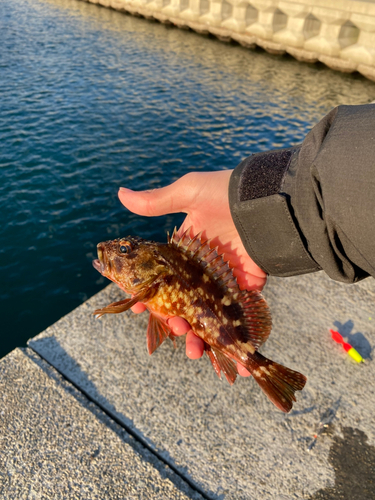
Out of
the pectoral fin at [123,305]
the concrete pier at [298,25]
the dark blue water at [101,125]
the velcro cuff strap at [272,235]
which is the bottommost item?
the dark blue water at [101,125]

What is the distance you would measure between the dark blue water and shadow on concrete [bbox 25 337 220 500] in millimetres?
3751

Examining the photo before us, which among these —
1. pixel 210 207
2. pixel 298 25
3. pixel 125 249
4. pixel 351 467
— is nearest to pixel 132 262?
pixel 125 249

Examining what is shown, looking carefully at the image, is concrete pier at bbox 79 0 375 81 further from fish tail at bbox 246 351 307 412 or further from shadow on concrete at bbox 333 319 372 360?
fish tail at bbox 246 351 307 412

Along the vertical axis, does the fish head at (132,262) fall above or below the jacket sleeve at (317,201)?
below

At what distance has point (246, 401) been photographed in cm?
460

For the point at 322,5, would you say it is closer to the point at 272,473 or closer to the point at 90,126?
the point at 90,126

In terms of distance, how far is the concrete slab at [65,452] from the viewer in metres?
3.73

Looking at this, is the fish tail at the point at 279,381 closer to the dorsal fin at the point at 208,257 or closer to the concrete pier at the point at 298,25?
the dorsal fin at the point at 208,257

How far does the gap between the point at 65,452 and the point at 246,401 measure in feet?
7.04

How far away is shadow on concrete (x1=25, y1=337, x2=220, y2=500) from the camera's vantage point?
3.92m

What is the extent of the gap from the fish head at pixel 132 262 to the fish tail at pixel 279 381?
1551 mm

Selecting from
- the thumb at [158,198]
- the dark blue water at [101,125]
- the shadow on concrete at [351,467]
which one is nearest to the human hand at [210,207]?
the thumb at [158,198]

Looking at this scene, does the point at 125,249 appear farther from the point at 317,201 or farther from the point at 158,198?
the point at 317,201

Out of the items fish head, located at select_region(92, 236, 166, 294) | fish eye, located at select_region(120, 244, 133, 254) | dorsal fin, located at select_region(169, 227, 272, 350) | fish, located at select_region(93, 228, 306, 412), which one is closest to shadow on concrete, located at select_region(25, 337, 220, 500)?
fish, located at select_region(93, 228, 306, 412)
